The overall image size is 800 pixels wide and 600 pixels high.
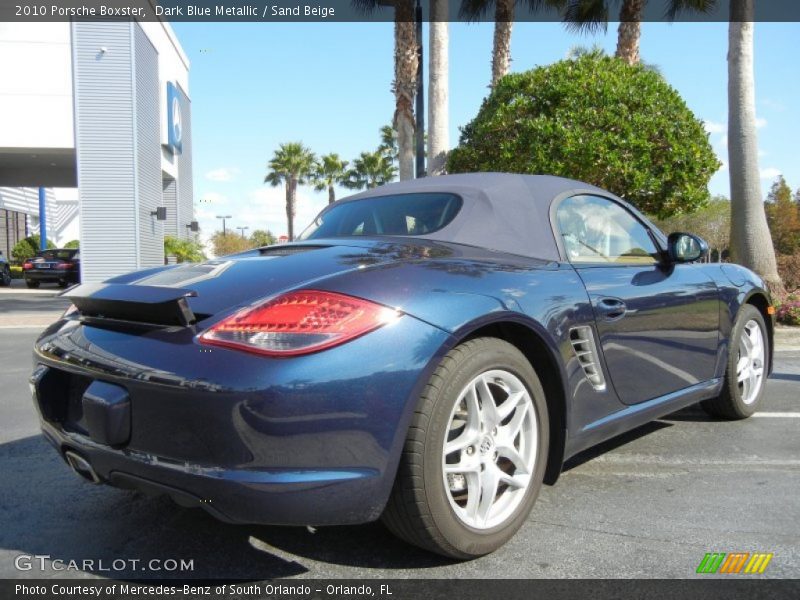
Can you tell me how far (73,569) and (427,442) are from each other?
4.35 ft

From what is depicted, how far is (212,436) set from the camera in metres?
1.95

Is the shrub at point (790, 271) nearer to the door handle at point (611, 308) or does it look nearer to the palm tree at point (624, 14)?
the palm tree at point (624, 14)

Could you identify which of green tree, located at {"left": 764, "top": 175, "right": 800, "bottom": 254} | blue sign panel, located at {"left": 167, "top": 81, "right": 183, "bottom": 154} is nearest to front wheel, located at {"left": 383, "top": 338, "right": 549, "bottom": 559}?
blue sign panel, located at {"left": 167, "top": 81, "right": 183, "bottom": 154}

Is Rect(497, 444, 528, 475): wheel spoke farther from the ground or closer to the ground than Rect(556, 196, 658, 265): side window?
closer to the ground

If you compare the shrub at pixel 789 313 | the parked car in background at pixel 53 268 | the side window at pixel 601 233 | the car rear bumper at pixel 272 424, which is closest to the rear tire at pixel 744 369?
the side window at pixel 601 233

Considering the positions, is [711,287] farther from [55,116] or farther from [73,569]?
[55,116]

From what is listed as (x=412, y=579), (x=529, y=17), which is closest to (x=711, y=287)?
(x=412, y=579)

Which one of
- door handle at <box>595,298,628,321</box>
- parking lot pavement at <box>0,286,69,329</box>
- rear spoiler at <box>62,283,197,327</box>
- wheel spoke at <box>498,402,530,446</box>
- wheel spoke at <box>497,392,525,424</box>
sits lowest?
parking lot pavement at <box>0,286,69,329</box>

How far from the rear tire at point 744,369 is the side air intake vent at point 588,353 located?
62.1 inches

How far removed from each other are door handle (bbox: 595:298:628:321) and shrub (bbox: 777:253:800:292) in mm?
11915

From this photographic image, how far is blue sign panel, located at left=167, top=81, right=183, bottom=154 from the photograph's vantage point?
2633cm

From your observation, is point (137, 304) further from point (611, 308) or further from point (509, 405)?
point (611, 308)

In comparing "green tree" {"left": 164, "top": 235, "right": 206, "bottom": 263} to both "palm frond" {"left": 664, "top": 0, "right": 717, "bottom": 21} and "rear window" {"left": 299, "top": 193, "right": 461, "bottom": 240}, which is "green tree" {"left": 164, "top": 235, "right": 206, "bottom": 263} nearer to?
"palm frond" {"left": 664, "top": 0, "right": 717, "bottom": 21}

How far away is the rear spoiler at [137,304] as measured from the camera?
6.95 feet
